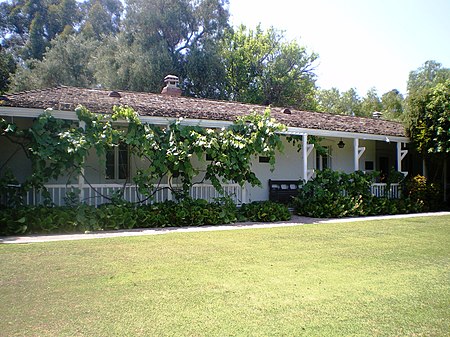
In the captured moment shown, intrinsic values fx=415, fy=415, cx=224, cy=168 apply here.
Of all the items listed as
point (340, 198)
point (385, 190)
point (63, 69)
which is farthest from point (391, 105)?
point (340, 198)

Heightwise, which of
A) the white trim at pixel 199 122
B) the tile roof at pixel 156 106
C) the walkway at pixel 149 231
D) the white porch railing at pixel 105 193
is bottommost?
the walkway at pixel 149 231

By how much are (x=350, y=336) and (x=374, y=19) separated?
15066 millimetres

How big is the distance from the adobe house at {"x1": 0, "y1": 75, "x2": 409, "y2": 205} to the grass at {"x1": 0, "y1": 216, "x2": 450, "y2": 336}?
4.22m

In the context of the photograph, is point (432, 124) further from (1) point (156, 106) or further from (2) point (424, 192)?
(1) point (156, 106)

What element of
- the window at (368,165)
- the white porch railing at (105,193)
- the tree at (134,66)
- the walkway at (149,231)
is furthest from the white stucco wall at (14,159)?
the tree at (134,66)

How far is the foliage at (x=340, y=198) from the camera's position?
13.6 metres

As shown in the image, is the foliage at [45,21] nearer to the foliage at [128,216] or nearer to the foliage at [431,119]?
the foliage at [431,119]

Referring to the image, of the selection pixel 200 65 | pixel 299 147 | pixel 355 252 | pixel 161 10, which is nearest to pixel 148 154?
pixel 355 252

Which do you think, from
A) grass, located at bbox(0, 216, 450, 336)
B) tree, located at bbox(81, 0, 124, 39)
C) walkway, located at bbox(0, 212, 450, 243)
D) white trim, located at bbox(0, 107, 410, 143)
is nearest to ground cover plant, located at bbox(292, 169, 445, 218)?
walkway, located at bbox(0, 212, 450, 243)

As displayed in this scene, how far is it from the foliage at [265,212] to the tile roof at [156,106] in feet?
9.92

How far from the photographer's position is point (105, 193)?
40.6 feet

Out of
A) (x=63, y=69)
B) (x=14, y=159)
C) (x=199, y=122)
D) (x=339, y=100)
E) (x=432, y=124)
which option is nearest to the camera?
(x=14, y=159)

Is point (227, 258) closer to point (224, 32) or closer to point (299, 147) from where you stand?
point (299, 147)

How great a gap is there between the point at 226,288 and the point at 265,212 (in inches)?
298
